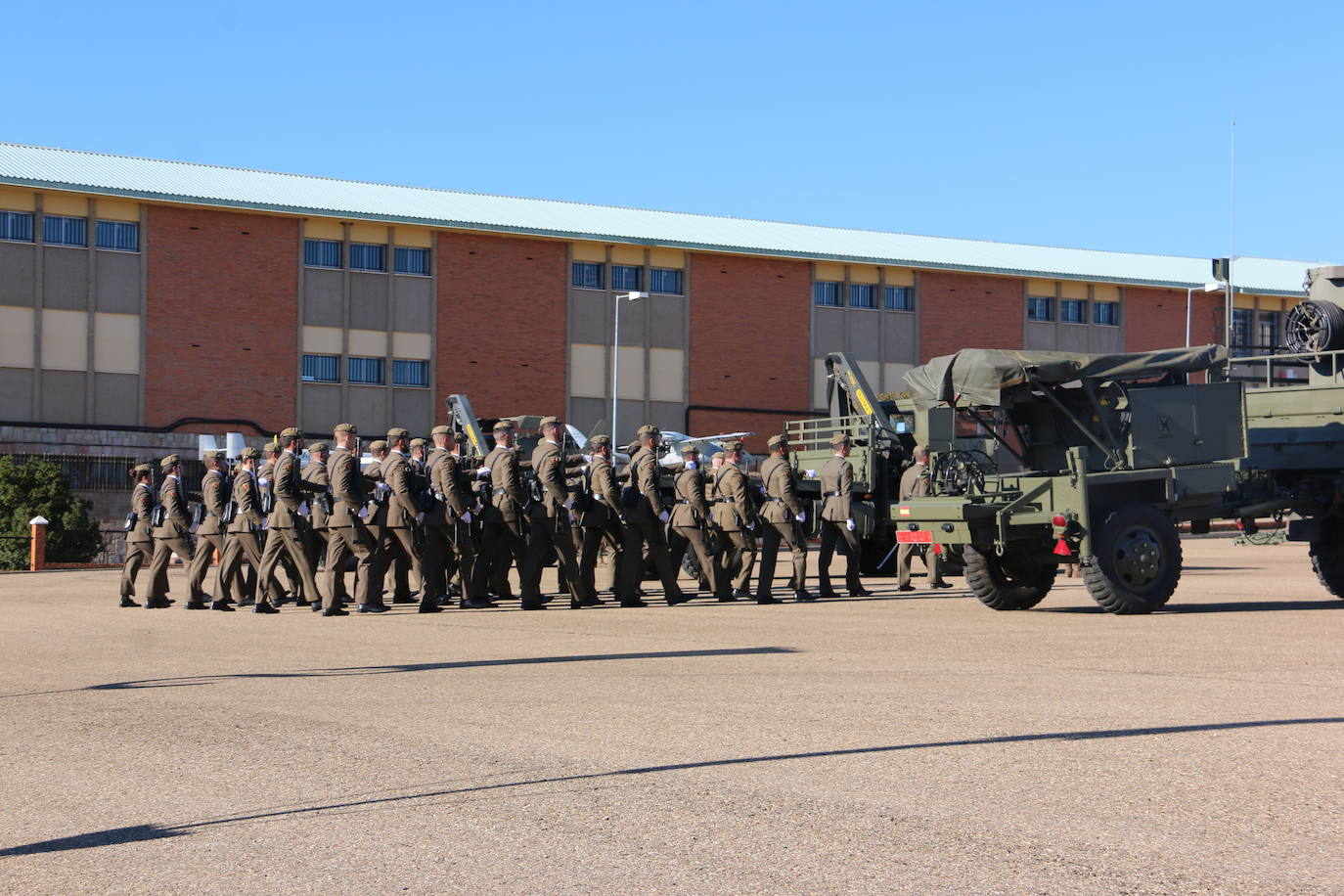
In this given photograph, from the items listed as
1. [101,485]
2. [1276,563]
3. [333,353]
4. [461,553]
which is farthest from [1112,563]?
[333,353]

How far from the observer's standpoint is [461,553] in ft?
58.0

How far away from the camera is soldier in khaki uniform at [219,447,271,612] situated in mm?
17344

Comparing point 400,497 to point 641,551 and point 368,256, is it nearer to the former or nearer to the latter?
point 641,551

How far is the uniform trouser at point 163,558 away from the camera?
17.8 meters

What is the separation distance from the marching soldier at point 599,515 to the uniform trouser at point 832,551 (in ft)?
8.73

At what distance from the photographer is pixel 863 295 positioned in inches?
2073

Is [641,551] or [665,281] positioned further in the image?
[665,281]

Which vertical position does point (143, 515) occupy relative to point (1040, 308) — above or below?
below

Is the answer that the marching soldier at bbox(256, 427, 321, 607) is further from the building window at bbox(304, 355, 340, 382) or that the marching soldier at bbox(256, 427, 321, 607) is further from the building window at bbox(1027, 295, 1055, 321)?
the building window at bbox(1027, 295, 1055, 321)

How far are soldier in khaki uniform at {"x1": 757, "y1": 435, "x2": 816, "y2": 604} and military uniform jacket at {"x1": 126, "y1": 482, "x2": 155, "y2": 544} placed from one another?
707cm

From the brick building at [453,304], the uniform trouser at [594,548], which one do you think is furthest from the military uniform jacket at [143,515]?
the brick building at [453,304]

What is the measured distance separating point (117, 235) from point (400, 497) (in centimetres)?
2970

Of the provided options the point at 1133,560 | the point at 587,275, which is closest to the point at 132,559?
the point at 1133,560

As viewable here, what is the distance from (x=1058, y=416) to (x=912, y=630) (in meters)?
3.47
